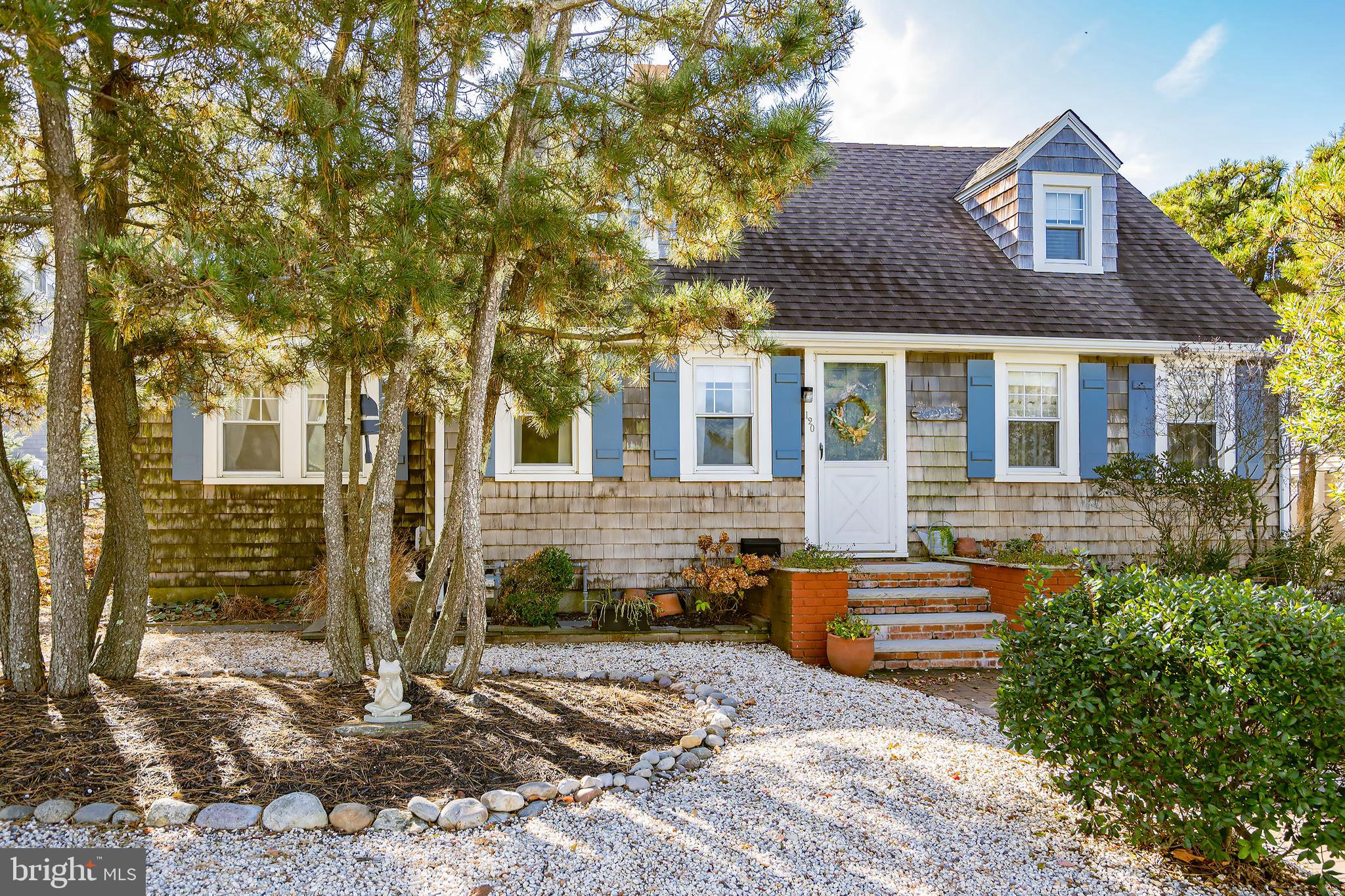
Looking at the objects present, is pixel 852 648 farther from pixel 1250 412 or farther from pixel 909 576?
pixel 1250 412

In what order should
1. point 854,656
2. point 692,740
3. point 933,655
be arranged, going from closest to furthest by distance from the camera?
point 692,740 < point 854,656 < point 933,655

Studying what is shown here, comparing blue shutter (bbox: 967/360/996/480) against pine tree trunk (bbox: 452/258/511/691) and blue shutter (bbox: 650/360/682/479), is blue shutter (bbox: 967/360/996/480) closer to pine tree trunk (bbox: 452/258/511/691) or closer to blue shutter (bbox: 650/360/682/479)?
blue shutter (bbox: 650/360/682/479)

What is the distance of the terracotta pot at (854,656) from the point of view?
6.09 metres

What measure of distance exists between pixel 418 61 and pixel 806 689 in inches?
187

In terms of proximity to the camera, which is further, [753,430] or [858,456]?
[858,456]

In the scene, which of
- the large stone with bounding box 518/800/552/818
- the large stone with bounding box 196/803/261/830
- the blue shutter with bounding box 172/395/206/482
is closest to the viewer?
the large stone with bounding box 196/803/261/830

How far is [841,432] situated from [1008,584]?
7.27 feet

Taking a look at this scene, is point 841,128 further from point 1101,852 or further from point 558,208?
point 1101,852

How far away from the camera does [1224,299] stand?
891 cm

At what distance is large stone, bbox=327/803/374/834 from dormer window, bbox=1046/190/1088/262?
360 inches

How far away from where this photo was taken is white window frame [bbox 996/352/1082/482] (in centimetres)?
826

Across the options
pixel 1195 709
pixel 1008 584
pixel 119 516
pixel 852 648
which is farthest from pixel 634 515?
pixel 1195 709

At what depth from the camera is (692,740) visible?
161 inches

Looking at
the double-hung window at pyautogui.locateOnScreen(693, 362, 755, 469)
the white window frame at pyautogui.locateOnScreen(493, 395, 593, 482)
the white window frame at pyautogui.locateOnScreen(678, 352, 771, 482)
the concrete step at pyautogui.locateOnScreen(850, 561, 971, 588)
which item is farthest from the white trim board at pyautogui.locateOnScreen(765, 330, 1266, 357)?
the concrete step at pyautogui.locateOnScreen(850, 561, 971, 588)
